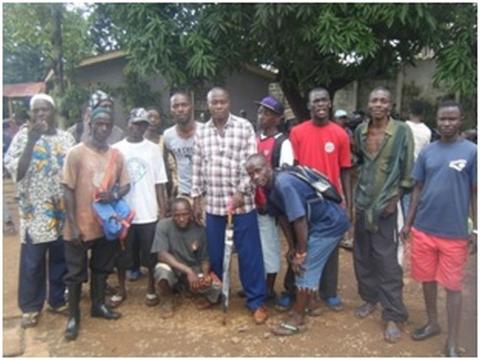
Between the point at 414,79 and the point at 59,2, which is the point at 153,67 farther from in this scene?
the point at 414,79

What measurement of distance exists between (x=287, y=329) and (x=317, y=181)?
111 cm

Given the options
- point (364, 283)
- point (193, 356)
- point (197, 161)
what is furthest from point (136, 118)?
point (364, 283)

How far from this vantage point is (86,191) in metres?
3.30

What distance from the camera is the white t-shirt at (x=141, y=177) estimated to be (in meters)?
3.78

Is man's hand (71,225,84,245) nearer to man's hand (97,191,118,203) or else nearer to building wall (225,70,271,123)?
man's hand (97,191,118,203)

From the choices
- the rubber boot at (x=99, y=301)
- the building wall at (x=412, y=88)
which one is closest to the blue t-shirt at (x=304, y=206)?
the rubber boot at (x=99, y=301)

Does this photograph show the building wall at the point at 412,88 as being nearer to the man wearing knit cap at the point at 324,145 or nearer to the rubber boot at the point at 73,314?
the man wearing knit cap at the point at 324,145

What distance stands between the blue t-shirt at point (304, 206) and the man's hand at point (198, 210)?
62cm

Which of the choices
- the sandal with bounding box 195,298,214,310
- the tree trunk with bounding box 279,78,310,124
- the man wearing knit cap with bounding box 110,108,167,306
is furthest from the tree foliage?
the sandal with bounding box 195,298,214,310

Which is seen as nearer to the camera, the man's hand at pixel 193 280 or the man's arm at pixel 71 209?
the man's arm at pixel 71 209

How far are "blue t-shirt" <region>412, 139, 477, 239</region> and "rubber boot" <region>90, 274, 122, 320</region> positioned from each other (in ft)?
8.05

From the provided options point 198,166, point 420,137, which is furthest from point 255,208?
point 420,137

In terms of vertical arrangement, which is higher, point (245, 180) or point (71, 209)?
point (245, 180)

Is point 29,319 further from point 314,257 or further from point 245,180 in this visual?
point 314,257
